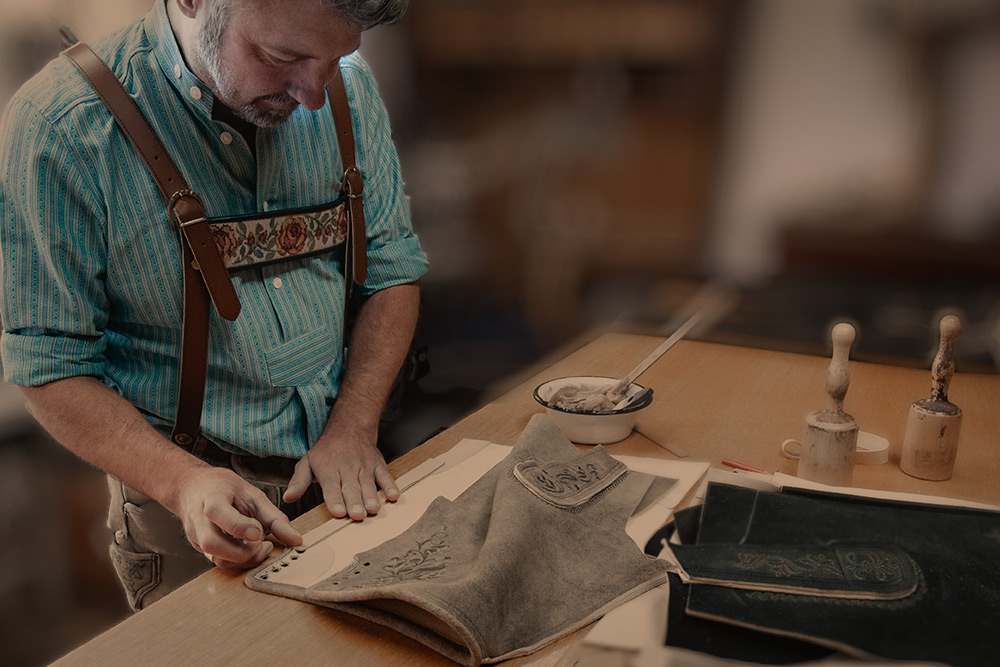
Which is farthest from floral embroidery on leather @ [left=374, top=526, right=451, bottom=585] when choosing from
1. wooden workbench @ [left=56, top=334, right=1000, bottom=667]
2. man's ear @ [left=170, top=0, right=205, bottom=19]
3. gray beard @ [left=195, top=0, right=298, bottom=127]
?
man's ear @ [left=170, top=0, right=205, bottom=19]

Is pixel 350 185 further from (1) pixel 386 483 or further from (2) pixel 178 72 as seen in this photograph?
(1) pixel 386 483

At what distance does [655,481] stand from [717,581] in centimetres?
26

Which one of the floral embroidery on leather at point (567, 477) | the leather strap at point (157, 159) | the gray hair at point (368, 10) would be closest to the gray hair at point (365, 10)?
the gray hair at point (368, 10)

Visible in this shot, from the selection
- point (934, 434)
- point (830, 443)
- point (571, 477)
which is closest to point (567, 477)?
point (571, 477)

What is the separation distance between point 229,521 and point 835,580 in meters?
0.51

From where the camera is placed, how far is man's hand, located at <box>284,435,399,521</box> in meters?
0.84

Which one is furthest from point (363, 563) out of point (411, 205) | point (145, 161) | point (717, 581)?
point (411, 205)

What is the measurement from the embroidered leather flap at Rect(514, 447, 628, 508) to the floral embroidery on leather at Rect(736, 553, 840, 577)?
0.63 ft

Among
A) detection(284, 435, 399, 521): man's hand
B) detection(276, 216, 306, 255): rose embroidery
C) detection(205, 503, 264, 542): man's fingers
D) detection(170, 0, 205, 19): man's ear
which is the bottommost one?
detection(284, 435, 399, 521): man's hand

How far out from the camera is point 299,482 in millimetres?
953

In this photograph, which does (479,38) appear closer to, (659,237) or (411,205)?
(659,237)

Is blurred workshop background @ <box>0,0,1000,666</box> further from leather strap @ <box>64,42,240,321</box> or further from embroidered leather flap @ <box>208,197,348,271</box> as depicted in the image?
leather strap @ <box>64,42,240,321</box>

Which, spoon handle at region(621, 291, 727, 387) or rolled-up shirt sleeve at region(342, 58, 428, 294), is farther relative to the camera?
rolled-up shirt sleeve at region(342, 58, 428, 294)

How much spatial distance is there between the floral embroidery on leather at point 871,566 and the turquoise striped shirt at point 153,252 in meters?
0.70
